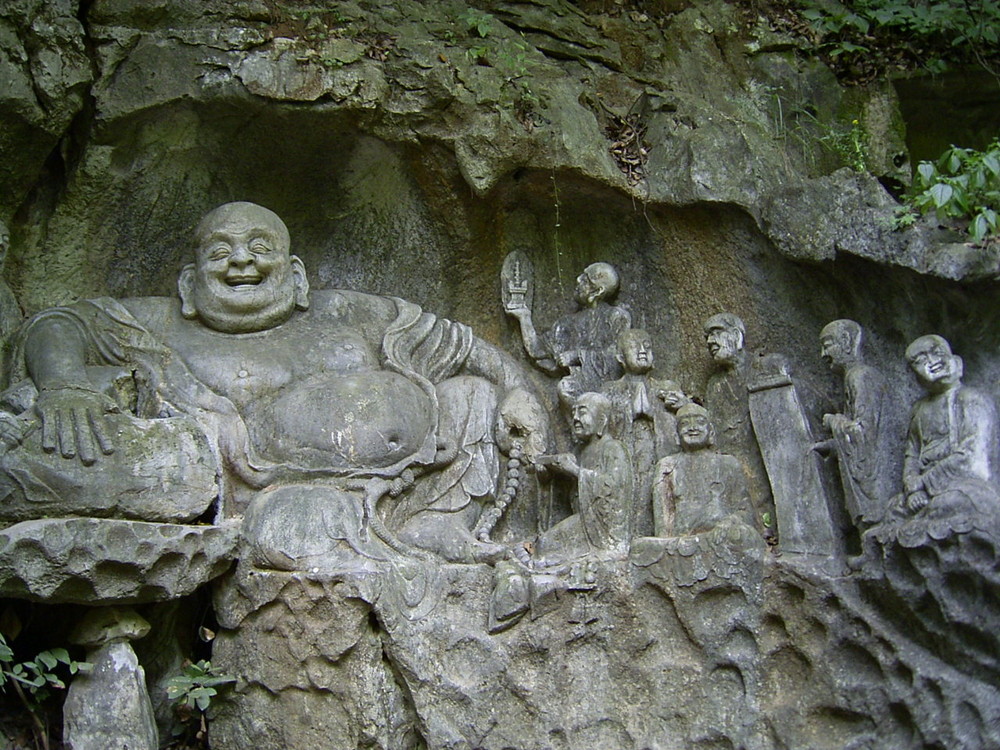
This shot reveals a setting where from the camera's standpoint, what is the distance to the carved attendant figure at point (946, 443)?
4.89m

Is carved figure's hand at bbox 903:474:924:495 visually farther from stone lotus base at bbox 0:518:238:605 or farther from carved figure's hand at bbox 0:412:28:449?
carved figure's hand at bbox 0:412:28:449

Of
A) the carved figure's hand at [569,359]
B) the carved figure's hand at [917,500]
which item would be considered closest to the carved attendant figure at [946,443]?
the carved figure's hand at [917,500]

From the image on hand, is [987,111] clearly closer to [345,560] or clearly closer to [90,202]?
[345,560]

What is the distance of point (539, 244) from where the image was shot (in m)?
6.87

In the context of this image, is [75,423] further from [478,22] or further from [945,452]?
[945,452]

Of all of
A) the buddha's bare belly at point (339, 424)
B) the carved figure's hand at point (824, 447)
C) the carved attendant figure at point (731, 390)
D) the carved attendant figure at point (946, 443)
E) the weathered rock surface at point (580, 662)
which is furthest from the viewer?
the carved attendant figure at point (731, 390)

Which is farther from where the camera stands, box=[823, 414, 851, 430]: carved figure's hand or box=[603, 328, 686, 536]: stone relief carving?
box=[603, 328, 686, 536]: stone relief carving

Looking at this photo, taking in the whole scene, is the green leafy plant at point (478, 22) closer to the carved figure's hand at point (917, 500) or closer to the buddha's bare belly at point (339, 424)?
the buddha's bare belly at point (339, 424)

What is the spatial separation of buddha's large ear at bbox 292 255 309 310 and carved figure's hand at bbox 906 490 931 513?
3.28 m

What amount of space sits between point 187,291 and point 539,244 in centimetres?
199

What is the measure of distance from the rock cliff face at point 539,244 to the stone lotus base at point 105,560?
0.06 metres

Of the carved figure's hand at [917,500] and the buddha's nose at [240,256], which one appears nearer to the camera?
the carved figure's hand at [917,500]

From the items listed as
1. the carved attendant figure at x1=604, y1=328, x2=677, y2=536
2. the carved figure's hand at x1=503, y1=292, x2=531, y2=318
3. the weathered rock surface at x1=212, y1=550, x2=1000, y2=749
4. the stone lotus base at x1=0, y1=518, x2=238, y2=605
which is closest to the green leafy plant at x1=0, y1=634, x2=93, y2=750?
the stone lotus base at x1=0, y1=518, x2=238, y2=605

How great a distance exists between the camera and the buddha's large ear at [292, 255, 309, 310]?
6.48 m
